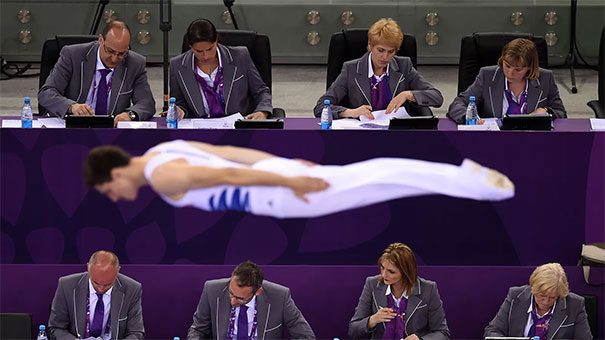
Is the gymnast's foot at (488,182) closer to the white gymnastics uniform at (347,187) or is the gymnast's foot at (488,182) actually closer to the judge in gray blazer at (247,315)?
the white gymnastics uniform at (347,187)

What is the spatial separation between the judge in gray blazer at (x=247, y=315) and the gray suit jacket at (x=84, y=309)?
29cm

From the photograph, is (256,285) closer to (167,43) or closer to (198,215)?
(198,215)

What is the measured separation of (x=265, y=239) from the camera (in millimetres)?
5918

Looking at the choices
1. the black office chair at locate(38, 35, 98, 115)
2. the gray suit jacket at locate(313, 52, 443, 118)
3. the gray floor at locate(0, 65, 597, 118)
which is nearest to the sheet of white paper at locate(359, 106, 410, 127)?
the gray suit jacket at locate(313, 52, 443, 118)

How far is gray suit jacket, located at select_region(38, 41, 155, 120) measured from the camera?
21.2ft

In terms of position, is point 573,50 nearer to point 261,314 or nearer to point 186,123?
point 186,123

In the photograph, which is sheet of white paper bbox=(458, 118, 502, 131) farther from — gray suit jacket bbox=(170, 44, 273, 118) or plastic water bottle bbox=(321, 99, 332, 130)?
gray suit jacket bbox=(170, 44, 273, 118)

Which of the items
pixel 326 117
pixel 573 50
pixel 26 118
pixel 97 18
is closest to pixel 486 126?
pixel 326 117

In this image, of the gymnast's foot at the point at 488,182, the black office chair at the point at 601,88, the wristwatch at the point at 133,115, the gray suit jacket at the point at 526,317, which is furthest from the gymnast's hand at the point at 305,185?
the black office chair at the point at 601,88

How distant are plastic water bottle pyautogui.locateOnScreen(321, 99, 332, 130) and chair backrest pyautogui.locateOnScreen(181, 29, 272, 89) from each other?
28.0 inches

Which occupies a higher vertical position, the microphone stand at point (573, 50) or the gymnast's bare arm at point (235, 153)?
the microphone stand at point (573, 50)

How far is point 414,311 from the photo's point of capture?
5695mm

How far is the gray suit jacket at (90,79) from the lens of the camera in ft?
21.2

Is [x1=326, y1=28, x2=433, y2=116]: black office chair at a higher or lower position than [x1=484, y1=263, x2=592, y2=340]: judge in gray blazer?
higher
